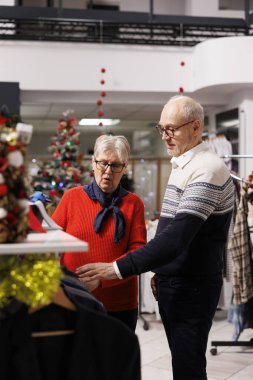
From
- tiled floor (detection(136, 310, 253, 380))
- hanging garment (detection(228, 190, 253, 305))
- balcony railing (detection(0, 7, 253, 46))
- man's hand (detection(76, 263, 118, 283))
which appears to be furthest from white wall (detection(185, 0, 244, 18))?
man's hand (detection(76, 263, 118, 283))

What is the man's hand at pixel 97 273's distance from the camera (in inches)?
88.6

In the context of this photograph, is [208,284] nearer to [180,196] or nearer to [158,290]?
[158,290]

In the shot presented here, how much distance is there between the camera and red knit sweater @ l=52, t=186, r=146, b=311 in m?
2.64

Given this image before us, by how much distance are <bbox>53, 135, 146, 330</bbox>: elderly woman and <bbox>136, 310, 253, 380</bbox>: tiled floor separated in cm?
193

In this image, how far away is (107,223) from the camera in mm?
2680

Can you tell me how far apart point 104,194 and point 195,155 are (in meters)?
0.53

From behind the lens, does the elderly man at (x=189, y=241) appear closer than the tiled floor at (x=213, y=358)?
Yes

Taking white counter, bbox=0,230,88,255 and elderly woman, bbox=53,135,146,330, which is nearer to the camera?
white counter, bbox=0,230,88,255

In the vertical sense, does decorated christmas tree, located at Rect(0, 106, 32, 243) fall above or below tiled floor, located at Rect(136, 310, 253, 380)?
above

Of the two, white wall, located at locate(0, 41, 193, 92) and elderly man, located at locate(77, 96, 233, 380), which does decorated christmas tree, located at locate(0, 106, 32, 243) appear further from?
white wall, located at locate(0, 41, 193, 92)

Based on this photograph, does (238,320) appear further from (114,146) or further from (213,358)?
(114,146)

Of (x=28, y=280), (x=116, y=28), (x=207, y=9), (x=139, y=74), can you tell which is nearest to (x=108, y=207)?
(x=28, y=280)

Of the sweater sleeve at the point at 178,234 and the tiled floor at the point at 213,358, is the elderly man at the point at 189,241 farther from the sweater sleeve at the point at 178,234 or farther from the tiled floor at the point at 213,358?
the tiled floor at the point at 213,358

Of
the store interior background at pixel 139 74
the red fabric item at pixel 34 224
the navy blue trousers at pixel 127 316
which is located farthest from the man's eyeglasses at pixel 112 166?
the store interior background at pixel 139 74
